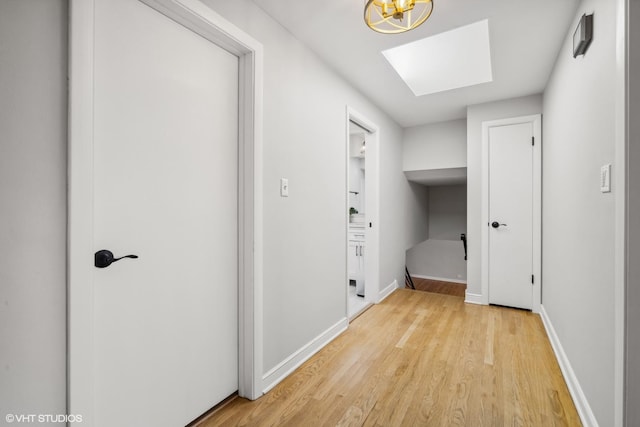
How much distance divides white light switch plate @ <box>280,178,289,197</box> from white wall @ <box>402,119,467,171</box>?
2.77 meters

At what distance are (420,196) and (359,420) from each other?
13.7 feet

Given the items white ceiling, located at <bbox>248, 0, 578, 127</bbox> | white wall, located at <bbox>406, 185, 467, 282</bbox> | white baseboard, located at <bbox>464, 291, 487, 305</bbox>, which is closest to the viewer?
white ceiling, located at <bbox>248, 0, 578, 127</bbox>

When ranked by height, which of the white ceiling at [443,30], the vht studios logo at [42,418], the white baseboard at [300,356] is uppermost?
the white ceiling at [443,30]

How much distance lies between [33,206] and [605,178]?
2.08 meters

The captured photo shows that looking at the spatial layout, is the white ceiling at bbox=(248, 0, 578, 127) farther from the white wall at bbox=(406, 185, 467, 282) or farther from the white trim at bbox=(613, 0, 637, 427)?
the white wall at bbox=(406, 185, 467, 282)

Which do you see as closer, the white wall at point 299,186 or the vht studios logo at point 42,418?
the vht studios logo at point 42,418

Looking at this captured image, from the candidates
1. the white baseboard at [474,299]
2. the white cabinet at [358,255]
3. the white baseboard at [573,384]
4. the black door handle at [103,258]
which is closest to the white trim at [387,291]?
the white cabinet at [358,255]

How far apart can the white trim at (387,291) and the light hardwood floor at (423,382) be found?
26.3 inches

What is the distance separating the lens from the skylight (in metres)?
2.31

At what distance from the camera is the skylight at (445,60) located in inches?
90.8

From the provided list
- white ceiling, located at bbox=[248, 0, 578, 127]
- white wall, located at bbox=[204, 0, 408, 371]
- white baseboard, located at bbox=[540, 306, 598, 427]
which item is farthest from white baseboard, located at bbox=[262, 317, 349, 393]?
white ceiling, located at bbox=[248, 0, 578, 127]

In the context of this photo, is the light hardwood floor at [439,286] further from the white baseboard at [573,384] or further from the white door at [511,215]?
the white baseboard at [573,384]

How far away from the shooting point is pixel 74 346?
100 cm

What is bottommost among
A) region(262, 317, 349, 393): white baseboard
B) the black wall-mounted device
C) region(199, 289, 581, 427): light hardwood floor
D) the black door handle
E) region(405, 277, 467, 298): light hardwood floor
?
region(405, 277, 467, 298): light hardwood floor
